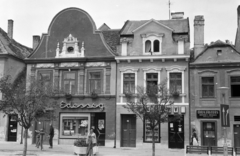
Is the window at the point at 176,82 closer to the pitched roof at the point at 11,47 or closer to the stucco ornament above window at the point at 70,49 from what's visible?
the stucco ornament above window at the point at 70,49

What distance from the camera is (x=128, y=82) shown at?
2852 centimetres

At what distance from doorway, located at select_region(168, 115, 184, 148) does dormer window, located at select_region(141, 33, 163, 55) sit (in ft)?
18.9

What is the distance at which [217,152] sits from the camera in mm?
21875

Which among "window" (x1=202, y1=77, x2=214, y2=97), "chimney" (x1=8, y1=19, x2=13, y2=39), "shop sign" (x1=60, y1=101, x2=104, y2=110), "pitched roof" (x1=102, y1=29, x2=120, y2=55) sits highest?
"chimney" (x1=8, y1=19, x2=13, y2=39)

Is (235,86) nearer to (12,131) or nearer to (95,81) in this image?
(95,81)

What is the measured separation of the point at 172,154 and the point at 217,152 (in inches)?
122

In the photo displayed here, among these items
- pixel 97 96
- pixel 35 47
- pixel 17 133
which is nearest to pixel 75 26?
pixel 35 47

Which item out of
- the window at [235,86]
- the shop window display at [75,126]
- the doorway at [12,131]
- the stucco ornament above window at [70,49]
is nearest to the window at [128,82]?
the shop window display at [75,126]

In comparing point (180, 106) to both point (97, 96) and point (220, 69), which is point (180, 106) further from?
point (97, 96)

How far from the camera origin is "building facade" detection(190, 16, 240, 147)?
85.8ft

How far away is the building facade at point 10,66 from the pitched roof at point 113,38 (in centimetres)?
876

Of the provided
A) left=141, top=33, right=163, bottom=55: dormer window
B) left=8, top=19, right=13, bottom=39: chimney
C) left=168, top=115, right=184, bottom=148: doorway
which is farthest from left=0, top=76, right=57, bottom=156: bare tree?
left=8, top=19, right=13, bottom=39: chimney

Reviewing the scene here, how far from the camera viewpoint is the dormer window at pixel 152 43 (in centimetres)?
2812

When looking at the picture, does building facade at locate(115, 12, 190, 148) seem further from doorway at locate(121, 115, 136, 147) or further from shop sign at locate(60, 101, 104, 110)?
shop sign at locate(60, 101, 104, 110)
